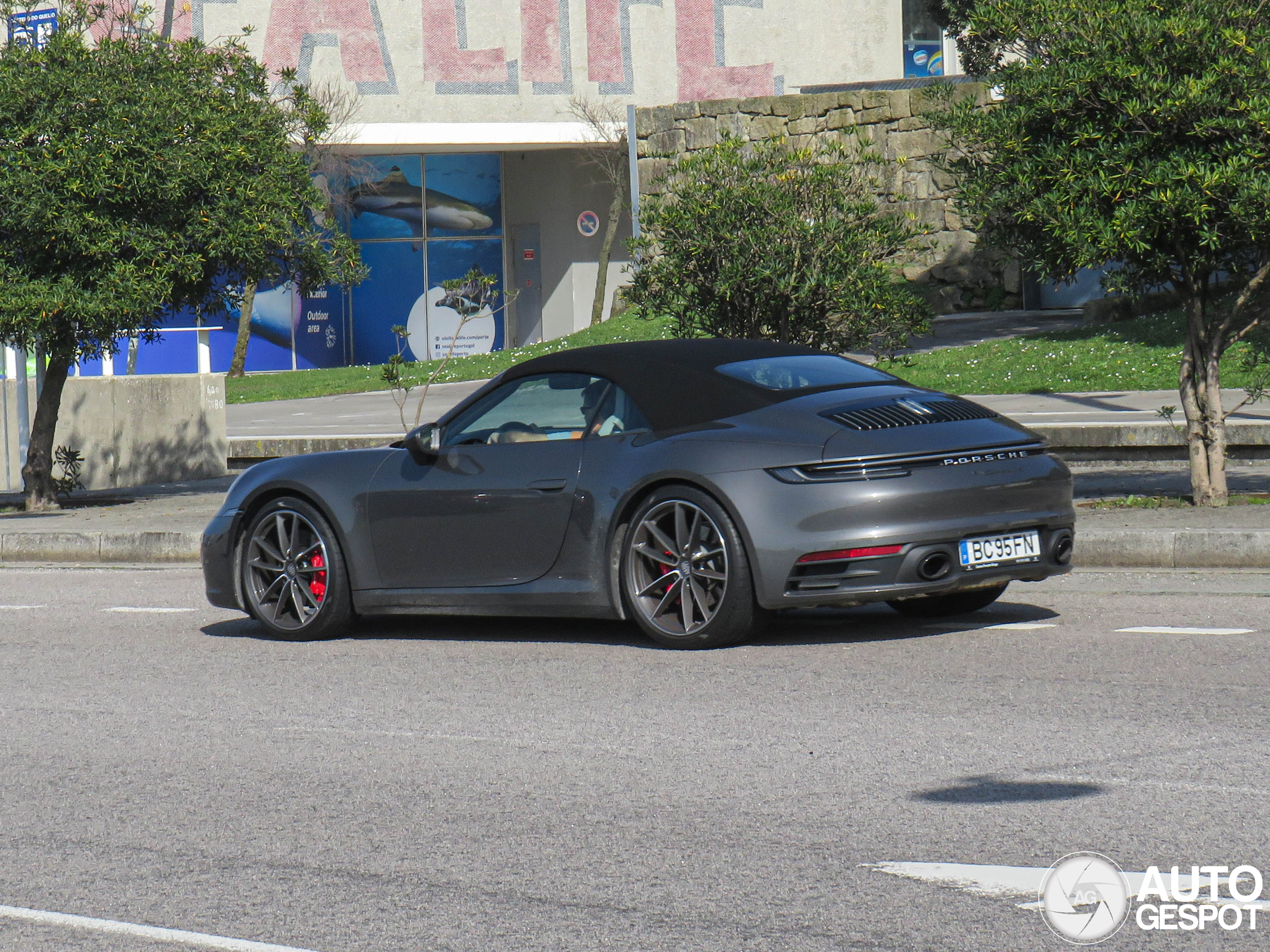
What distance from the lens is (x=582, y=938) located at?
3.56 meters

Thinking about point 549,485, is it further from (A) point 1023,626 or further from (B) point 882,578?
(A) point 1023,626

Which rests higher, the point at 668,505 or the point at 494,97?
the point at 494,97

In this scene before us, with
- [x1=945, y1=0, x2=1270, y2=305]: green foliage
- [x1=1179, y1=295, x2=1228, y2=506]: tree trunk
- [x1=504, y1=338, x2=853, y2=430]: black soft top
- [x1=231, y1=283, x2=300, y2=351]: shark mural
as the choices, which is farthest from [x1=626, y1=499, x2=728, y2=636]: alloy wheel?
[x1=231, y1=283, x2=300, y2=351]: shark mural

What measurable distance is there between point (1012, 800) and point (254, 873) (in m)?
2.02

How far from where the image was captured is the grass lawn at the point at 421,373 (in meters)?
28.8

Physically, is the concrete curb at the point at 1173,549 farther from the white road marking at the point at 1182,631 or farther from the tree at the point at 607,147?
the tree at the point at 607,147

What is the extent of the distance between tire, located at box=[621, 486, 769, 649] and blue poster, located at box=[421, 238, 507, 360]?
34471 millimetres

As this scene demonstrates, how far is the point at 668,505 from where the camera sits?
6961 millimetres

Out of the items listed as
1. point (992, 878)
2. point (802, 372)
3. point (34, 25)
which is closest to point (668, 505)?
point (802, 372)

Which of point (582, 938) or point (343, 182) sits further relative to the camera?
point (343, 182)

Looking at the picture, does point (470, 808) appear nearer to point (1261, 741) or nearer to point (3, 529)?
point (1261, 741)

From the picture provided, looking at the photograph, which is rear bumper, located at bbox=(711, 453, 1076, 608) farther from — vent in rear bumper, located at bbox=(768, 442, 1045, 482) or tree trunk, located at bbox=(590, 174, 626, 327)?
tree trunk, located at bbox=(590, 174, 626, 327)

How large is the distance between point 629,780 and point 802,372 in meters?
3.06

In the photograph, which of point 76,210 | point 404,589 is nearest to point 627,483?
point 404,589
